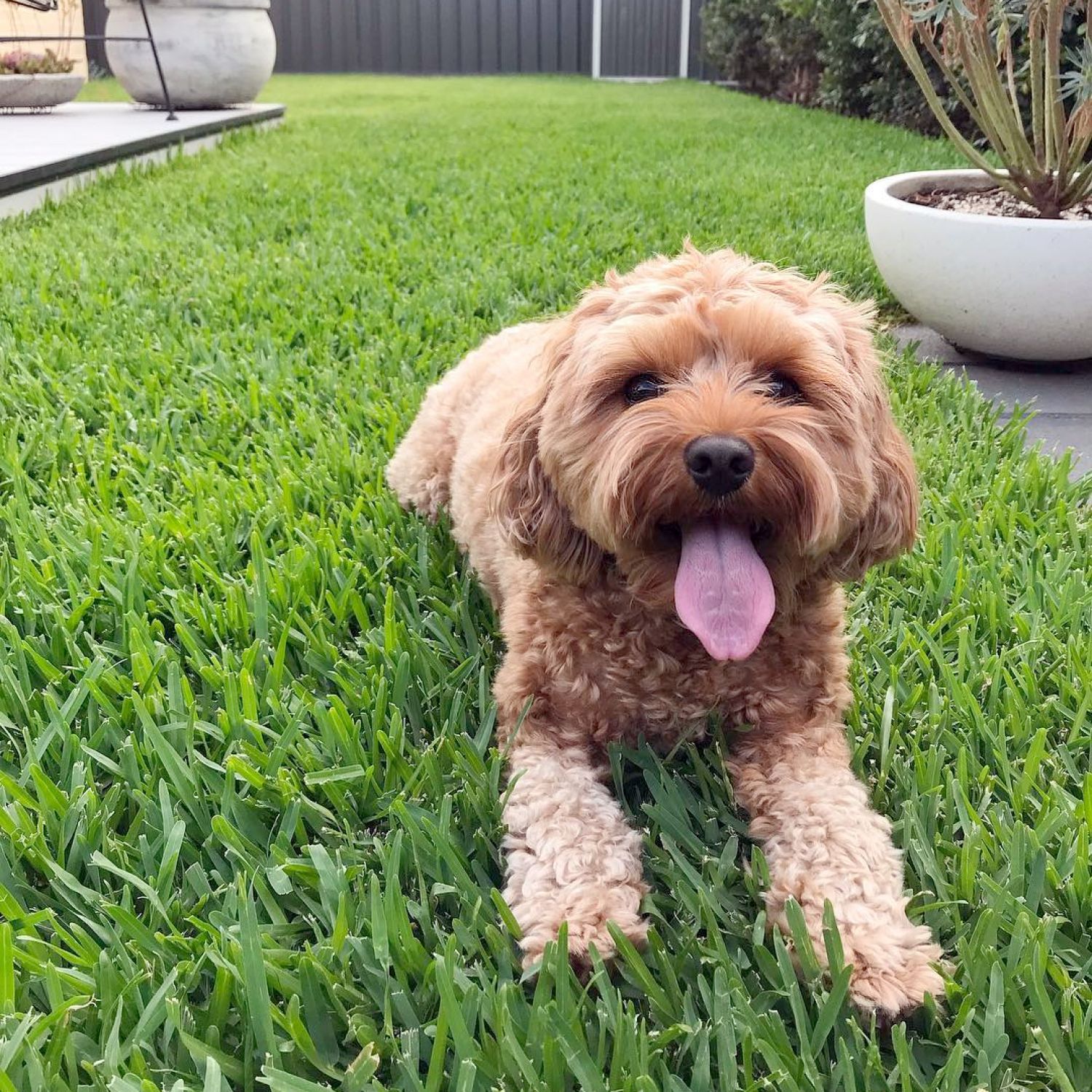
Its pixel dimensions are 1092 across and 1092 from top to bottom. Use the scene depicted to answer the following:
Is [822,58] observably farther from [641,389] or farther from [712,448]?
[712,448]

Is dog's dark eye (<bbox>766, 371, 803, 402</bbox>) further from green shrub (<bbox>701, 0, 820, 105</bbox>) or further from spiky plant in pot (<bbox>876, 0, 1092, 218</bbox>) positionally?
green shrub (<bbox>701, 0, 820, 105</bbox>)

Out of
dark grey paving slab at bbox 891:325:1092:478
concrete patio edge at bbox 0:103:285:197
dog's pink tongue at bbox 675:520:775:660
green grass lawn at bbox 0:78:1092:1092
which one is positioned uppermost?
dog's pink tongue at bbox 675:520:775:660

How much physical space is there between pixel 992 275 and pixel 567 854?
10.4ft

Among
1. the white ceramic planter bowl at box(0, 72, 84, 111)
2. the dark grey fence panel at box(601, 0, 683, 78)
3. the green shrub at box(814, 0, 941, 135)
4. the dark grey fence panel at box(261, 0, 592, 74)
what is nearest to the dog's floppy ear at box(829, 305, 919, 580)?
the green shrub at box(814, 0, 941, 135)

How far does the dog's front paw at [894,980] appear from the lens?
5.08 feet

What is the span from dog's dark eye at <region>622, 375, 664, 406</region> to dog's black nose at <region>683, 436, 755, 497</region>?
0.22 m

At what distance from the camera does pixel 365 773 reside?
203 centimetres

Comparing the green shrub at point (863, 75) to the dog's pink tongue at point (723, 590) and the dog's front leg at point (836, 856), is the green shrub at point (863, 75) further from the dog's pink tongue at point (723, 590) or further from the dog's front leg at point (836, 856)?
the dog's front leg at point (836, 856)

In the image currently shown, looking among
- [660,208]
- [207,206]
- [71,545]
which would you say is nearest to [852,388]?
[71,545]

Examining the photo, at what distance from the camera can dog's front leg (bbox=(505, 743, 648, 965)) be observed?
5.57ft

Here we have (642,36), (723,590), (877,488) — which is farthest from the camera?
(642,36)

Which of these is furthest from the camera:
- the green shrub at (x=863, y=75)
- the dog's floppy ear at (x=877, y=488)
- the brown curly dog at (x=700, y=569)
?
the green shrub at (x=863, y=75)

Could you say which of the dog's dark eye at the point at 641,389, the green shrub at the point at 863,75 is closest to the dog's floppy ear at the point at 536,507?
the dog's dark eye at the point at 641,389

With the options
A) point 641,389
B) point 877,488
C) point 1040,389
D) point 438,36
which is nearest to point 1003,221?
point 1040,389
